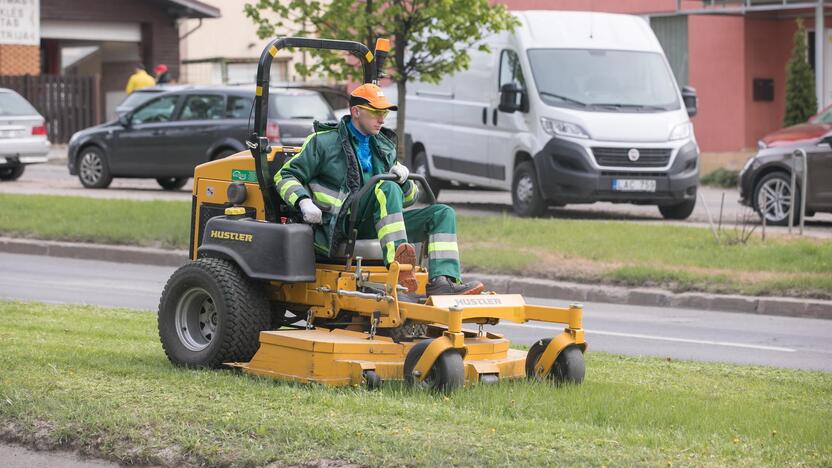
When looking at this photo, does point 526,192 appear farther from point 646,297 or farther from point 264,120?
point 264,120

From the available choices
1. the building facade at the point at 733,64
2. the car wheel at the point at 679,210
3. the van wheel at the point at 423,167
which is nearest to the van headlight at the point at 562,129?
the car wheel at the point at 679,210

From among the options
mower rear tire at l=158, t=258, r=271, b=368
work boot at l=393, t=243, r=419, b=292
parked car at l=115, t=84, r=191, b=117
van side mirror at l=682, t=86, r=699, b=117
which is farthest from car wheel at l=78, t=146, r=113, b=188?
work boot at l=393, t=243, r=419, b=292

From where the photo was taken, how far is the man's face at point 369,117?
27.8ft

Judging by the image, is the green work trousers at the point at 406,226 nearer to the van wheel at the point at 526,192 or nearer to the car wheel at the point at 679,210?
the van wheel at the point at 526,192

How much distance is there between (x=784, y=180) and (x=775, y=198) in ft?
0.95

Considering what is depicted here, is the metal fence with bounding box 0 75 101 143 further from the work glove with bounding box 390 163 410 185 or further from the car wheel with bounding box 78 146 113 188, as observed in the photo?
the work glove with bounding box 390 163 410 185

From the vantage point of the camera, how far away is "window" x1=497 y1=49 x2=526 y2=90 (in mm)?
20078

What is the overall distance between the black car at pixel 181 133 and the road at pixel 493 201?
0.37m

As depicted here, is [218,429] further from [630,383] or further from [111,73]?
[111,73]

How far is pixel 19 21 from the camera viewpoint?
3684 centimetres

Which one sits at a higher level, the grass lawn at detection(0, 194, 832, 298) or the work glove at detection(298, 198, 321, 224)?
the work glove at detection(298, 198, 321, 224)

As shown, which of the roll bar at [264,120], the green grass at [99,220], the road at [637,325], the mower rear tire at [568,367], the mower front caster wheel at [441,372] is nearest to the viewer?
the mower front caster wheel at [441,372]

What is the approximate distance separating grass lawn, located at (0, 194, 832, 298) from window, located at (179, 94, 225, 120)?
14.7 ft

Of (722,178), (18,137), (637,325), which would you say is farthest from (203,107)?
(637,325)
